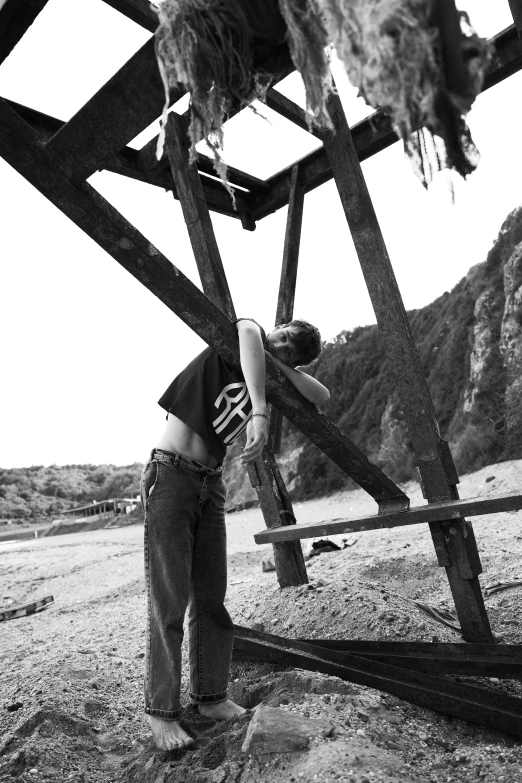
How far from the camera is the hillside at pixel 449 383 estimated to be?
43.8 ft

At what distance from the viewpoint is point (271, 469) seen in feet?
13.7

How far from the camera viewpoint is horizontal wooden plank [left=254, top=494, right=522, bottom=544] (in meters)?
2.67

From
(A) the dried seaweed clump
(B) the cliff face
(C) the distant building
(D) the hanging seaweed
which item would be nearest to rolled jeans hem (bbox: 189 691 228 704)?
(D) the hanging seaweed

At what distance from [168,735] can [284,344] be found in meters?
1.66

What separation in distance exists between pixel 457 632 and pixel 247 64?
9.87 feet

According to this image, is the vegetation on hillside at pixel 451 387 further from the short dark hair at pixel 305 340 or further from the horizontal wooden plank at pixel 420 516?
the short dark hair at pixel 305 340

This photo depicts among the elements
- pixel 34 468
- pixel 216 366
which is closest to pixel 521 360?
pixel 216 366

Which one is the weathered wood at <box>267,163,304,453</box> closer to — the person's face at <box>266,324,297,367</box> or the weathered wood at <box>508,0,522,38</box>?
the person's face at <box>266,324,297,367</box>

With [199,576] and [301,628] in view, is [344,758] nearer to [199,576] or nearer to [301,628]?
[199,576]

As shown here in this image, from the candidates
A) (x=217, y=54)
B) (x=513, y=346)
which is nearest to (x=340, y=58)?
(x=217, y=54)

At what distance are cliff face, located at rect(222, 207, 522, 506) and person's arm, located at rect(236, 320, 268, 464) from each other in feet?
36.5

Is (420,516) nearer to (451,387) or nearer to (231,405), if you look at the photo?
(231,405)

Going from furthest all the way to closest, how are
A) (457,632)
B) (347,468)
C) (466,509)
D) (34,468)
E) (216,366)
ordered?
1. (34,468)
2. (457,632)
3. (347,468)
4. (466,509)
5. (216,366)

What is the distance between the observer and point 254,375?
242 centimetres
